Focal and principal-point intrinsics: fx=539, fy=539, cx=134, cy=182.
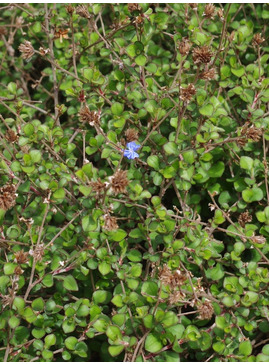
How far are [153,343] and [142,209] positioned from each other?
1.59 ft

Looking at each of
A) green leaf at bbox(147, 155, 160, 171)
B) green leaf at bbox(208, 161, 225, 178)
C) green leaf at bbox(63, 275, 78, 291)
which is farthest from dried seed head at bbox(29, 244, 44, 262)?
green leaf at bbox(208, 161, 225, 178)

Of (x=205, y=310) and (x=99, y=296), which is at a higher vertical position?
(x=205, y=310)

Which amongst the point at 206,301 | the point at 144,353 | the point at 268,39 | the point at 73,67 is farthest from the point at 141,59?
the point at 144,353

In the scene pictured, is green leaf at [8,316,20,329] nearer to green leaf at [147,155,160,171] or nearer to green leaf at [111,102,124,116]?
green leaf at [147,155,160,171]

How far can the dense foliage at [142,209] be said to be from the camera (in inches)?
64.9

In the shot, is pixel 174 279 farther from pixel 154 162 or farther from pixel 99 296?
pixel 154 162

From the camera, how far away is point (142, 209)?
1893 millimetres

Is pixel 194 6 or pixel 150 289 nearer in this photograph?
pixel 150 289

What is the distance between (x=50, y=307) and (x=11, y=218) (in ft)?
1.47

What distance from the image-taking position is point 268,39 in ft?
7.49

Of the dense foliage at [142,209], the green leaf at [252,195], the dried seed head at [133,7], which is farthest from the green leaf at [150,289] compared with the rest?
the dried seed head at [133,7]

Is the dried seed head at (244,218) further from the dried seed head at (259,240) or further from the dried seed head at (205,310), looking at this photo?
the dried seed head at (205,310)

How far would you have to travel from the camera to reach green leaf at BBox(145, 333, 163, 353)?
1.58 meters

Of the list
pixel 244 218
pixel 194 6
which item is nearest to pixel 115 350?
pixel 244 218
